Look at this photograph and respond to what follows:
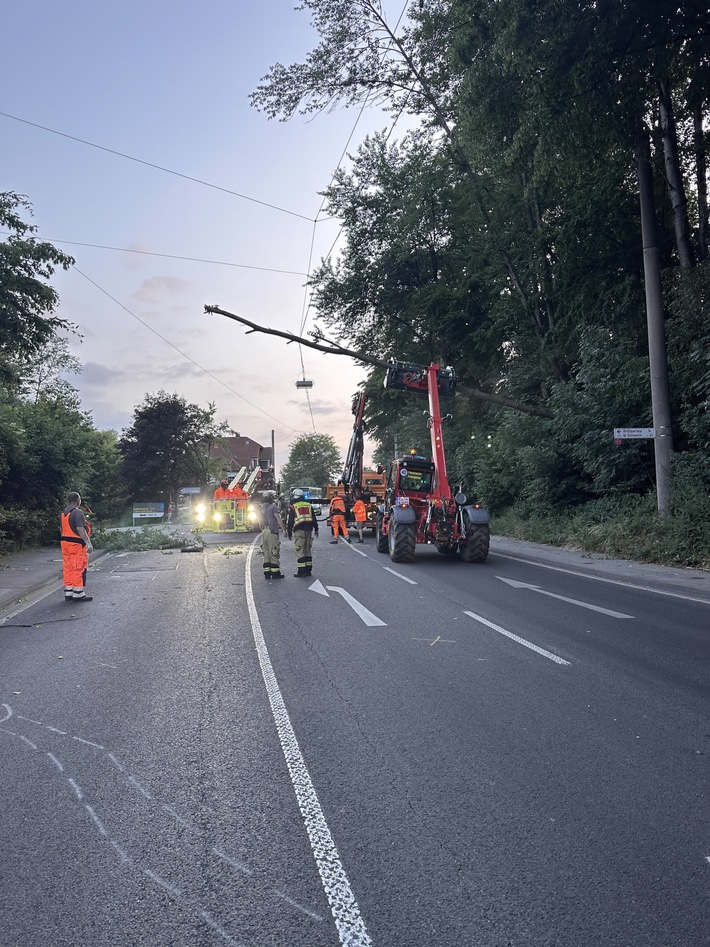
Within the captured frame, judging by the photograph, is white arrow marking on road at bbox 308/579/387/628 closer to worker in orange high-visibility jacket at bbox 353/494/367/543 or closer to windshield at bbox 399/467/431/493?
windshield at bbox 399/467/431/493

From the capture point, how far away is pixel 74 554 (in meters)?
11.7

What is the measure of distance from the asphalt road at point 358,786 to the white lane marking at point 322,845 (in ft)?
0.04

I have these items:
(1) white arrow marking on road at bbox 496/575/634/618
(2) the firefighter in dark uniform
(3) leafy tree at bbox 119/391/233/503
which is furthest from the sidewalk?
(3) leafy tree at bbox 119/391/233/503

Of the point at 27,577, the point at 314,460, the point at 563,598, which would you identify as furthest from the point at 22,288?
the point at 314,460

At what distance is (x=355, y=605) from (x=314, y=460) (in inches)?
4357

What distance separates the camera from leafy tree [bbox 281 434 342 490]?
11831 centimetres

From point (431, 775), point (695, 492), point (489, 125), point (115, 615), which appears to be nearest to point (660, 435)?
point (695, 492)

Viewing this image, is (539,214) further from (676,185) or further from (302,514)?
(302,514)

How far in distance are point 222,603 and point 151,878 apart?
8.18 m

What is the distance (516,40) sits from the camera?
12.0 meters

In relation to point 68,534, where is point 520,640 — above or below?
below

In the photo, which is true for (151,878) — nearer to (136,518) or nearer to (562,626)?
(562,626)

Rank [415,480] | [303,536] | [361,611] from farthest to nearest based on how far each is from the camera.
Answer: [415,480]
[303,536]
[361,611]

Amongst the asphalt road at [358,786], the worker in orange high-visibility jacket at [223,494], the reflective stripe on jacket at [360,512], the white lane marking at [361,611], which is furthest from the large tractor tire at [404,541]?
the worker in orange high-visibility jacket at [223,494]
